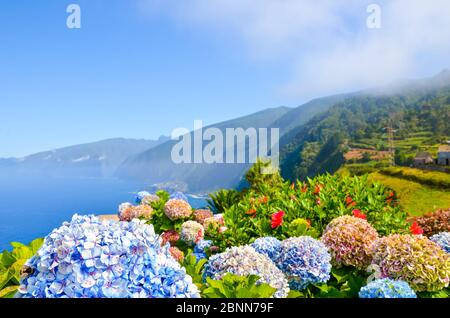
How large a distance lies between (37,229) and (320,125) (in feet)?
335

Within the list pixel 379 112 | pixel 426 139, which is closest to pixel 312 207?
pixel 426 139

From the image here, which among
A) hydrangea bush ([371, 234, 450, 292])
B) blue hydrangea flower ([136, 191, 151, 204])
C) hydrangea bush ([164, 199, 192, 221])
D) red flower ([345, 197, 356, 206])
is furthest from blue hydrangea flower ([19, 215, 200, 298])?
blue hydrangea flower ([136, 191, 151, 204])

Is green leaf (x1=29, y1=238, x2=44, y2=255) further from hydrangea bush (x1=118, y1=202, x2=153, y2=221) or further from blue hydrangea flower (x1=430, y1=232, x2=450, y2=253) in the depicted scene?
hydrangea bush (x1=118, y1=202, x2=153, y2=221)

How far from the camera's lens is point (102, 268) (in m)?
1.82

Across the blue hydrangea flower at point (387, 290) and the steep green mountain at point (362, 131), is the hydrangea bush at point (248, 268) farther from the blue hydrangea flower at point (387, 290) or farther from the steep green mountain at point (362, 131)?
the steep green mountain at point (362, 131)

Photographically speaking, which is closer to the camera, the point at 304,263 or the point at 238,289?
the point at 238,289

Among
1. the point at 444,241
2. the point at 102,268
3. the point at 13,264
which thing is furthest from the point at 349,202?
the point at 102,268

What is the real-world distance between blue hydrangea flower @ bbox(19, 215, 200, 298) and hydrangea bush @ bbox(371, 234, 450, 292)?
163 centimetres

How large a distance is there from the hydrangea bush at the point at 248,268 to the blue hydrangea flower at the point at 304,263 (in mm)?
396

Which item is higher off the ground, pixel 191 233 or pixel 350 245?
pixel 350 245

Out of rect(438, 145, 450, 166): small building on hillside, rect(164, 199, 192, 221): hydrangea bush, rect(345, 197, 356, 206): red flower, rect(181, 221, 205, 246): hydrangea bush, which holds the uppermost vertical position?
rect(345, 197, 356, 206): red flower

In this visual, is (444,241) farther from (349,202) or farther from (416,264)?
(349,202)

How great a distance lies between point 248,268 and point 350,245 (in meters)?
1.28

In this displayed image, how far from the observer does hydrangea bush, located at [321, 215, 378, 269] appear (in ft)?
11.3
